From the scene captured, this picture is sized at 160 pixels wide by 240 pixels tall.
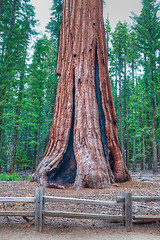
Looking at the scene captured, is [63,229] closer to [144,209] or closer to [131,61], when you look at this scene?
[144,209]

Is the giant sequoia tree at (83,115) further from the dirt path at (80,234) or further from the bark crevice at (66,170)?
the dirt path at (80,234)

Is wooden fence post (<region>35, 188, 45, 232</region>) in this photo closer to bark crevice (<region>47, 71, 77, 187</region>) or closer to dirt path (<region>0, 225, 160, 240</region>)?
dirt path (<region>0, 225, 160, 240</region>)

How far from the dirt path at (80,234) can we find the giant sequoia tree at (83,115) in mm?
2765

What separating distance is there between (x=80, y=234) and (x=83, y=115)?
492 centimetres

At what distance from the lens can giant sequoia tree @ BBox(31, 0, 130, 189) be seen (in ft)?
23.2

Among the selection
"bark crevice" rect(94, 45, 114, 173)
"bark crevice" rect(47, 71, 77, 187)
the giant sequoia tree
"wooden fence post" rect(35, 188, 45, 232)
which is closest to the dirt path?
"wooden fence post" rect(35, 188, 45, 232)

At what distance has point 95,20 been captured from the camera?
30.4 feet

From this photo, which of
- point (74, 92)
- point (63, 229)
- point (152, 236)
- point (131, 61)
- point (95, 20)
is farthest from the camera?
point (131, 61)

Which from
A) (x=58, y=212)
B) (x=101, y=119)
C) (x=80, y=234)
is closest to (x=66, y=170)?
(x=101, y=119)

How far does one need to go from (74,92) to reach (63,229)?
5961 mm

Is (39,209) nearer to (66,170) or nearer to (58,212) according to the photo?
(58,212)

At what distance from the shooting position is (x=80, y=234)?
357 centimetres

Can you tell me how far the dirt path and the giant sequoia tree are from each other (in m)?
2.77

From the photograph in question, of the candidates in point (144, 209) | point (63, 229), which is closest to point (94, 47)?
point (144, 209)
